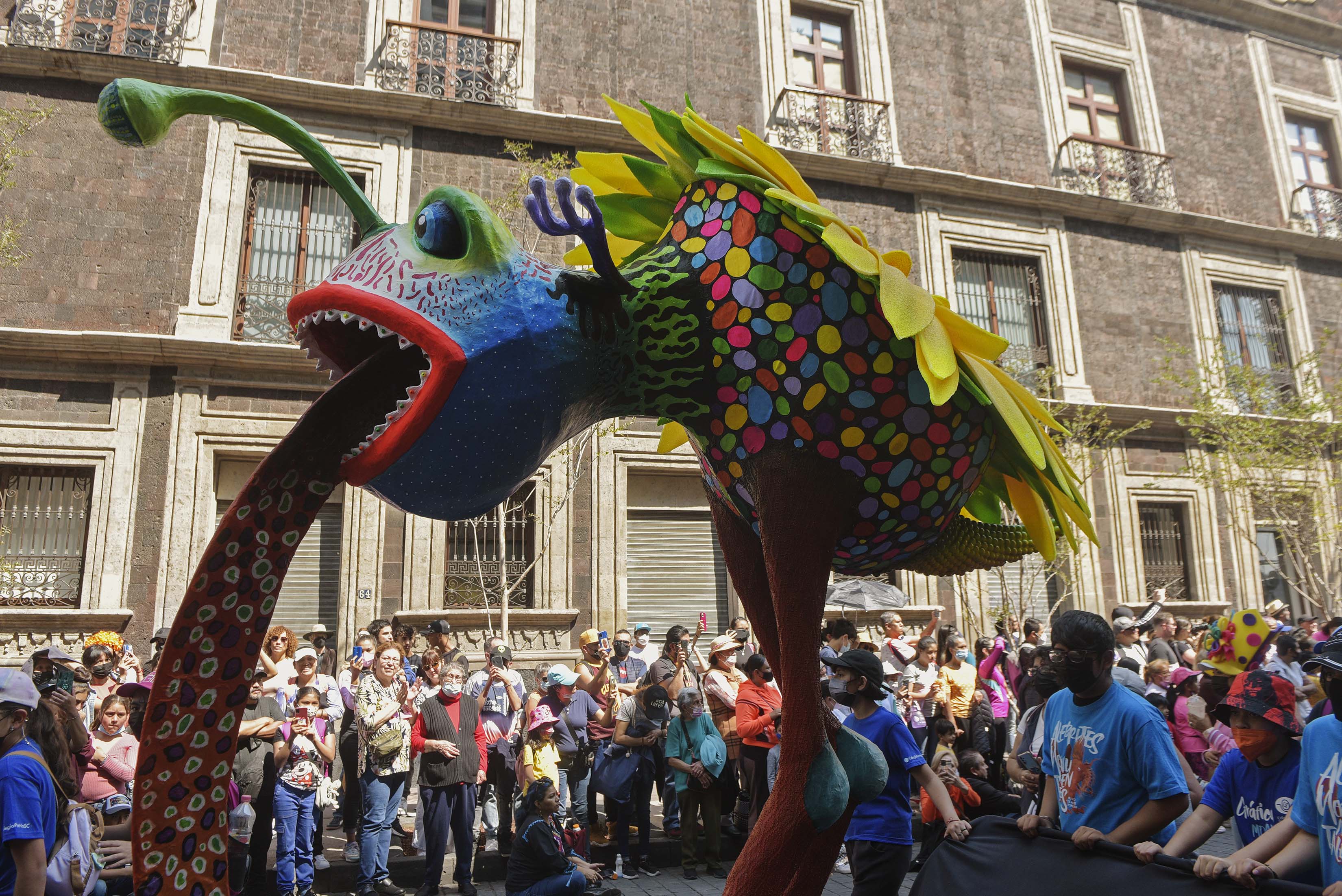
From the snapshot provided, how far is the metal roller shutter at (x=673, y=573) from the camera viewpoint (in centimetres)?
1347

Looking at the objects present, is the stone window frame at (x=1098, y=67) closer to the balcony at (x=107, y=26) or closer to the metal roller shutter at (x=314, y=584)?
the metal roller shutter at (x=314, y=584)

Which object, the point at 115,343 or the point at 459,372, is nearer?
the point at 459,372

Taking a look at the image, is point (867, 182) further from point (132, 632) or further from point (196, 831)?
point (196, 831)

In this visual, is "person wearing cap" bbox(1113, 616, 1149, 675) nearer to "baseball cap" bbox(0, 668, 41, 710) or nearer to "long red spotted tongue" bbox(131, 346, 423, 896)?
"baseball cap" bbox(0, 668, 41, 710)

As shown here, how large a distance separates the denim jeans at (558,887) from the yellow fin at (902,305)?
4.63 m

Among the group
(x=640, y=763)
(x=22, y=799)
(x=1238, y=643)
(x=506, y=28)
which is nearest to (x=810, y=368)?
(x=22, y=799)

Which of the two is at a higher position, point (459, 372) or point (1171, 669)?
point (459, 372)

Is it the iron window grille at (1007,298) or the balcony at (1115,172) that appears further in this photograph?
the balcony at (1115,172)

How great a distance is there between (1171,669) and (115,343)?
12650 millimetres

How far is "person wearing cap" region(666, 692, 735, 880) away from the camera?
7312mm

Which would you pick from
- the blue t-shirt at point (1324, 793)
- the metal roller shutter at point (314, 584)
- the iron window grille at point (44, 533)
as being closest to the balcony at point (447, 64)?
the metal roller shutter at point (314, 584)

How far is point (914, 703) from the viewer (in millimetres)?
8156

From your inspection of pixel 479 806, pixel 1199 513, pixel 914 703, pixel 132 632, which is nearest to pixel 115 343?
pixel 132 632

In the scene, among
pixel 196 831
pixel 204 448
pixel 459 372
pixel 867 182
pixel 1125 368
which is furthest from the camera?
pixel 1125 368
